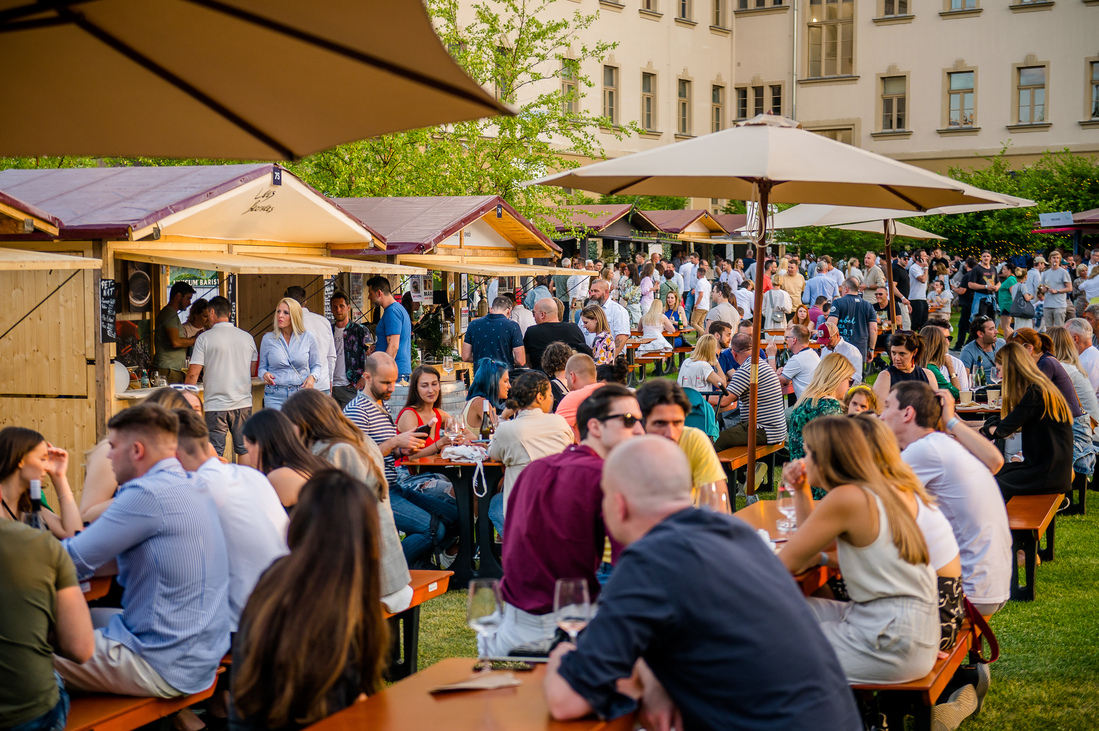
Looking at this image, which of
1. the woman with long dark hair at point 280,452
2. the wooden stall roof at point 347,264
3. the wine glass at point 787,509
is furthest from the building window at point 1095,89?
the woman with long dark hair at point 280,452

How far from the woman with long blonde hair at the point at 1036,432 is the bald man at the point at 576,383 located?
3.00 m

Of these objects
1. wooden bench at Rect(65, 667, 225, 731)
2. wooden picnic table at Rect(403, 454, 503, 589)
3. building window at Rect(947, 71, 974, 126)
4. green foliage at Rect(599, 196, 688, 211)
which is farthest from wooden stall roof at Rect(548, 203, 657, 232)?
wooden bench at Rect(65, 667, 225, 731)

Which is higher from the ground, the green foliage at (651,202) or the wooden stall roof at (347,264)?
the green foliage at (651,202)

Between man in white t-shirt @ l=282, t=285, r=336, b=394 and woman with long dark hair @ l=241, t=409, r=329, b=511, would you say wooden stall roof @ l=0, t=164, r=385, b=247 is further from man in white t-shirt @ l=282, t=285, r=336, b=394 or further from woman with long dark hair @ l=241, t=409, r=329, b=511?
woman with long dark hair @ l=241, t=409, r=329, b=511

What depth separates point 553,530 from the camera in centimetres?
388

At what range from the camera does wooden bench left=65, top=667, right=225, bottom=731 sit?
3648 mm

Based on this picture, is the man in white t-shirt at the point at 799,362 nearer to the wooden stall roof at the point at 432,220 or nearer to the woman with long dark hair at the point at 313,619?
the wooden stall roof at the point at 432,220

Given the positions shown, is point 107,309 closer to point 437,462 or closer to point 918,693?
point 437,462

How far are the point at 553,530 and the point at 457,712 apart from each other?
3.96 ft

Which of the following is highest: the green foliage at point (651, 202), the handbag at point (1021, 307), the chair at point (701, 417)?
the green foliage at point (651, 202)

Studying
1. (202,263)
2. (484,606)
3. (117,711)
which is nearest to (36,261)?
(202,263)

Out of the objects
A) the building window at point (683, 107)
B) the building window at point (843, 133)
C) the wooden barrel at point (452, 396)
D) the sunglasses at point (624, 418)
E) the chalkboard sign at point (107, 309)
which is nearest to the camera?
the sunglasses at point (624, 418)

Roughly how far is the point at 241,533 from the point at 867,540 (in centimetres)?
241

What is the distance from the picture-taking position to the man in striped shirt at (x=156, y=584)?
3.80 meters
